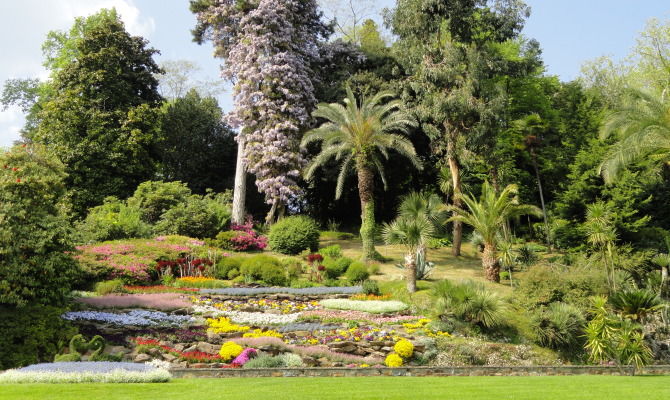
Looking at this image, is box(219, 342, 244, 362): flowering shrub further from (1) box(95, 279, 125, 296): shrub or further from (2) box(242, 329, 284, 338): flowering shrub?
(1) box(95, 279, 125, 296): shrub

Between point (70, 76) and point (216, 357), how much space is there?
1039 inches

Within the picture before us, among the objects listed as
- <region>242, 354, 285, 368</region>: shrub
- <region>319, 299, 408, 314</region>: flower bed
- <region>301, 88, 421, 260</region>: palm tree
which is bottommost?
<region>242, 354, 285, 368</region>: shrub

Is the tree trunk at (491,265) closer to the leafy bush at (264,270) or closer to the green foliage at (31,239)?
the leafy bush at (264,270)

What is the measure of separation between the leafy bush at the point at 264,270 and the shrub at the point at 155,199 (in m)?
8.16

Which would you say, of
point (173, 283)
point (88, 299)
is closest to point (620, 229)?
point (173, 283)

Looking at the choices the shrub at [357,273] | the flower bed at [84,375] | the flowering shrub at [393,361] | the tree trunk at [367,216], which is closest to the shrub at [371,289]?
the shrub at [357,273]

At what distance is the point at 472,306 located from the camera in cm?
1566

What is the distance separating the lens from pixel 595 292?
17875 millimetres

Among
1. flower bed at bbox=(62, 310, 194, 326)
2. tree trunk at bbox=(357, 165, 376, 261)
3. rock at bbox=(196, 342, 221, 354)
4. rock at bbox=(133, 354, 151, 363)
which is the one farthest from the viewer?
tree trunk at bbox=(357, 165, 376, 261)

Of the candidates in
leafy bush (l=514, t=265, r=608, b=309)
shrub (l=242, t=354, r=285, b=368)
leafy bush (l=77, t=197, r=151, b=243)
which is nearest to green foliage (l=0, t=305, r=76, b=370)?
shrub (l=242, t=354, r=285, b=368)

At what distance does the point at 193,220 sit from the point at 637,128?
66.7 ft

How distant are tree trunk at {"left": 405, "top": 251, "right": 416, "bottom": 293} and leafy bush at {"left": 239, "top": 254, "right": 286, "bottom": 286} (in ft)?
17.6

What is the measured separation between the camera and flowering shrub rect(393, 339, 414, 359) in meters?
13.5

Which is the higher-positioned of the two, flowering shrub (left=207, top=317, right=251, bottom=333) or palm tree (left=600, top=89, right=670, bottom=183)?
palm tree (left=600, top=89, right=670, bottom=183)
